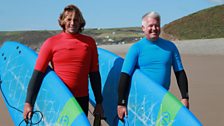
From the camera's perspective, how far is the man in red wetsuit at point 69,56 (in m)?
3.41

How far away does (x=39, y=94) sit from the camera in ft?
13.3

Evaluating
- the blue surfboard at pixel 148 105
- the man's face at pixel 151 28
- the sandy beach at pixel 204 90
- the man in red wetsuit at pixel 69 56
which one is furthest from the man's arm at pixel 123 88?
the sandy beach at pixel 204 90

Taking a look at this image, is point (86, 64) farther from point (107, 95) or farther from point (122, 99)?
point (107, 95)

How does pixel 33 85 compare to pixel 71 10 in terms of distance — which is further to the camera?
pixel 33 85

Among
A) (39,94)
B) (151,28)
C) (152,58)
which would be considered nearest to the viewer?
(151,28)

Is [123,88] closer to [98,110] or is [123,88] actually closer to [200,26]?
[98,110]

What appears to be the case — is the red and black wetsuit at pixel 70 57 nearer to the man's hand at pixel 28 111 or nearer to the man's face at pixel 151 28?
the man's hand at pixel 28 111

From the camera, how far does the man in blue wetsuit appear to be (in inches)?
139

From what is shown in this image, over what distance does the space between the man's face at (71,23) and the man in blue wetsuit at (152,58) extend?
0.53 m

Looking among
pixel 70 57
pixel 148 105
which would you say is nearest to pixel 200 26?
pixel 148 105

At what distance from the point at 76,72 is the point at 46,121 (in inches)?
27.6

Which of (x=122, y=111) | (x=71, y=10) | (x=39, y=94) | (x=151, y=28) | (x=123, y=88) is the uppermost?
(x=71, y=10)

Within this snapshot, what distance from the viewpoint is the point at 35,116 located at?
3.85 m

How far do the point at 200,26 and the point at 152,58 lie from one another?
27.5 m
